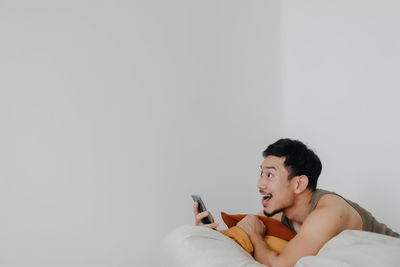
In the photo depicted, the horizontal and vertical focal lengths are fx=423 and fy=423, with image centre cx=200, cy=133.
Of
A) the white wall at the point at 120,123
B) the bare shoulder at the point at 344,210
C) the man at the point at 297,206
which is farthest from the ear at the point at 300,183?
the white wall at the point at 120,123

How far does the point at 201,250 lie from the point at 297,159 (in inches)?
25.4

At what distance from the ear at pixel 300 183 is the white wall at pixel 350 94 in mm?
497

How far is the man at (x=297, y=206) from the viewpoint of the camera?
1366 mm

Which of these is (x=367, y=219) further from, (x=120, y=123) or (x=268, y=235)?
(x=120, y=123)

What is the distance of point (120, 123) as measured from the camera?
6.78 feet

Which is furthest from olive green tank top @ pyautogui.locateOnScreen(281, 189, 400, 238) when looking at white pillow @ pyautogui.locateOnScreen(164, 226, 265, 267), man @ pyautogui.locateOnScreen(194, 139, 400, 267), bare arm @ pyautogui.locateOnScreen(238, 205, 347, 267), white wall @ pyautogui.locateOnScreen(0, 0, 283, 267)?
white wall @ pyautogui.locateOnScreen(0, 0, 283, 267)

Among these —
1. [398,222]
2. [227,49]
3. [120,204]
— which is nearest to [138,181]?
[120,204]

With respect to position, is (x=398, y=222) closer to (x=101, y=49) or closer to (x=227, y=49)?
(x=227, y=49)

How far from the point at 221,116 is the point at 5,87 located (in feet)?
3.56

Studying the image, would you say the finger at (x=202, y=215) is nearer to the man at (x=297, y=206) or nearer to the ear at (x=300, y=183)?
the man at (x=297, y=206)

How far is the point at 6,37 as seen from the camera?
6.17 feet

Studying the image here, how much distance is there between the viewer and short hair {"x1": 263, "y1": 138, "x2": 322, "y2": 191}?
1624 mm

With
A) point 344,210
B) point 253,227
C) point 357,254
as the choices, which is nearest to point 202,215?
point 253,227

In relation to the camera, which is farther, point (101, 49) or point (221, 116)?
point (221, 116)
